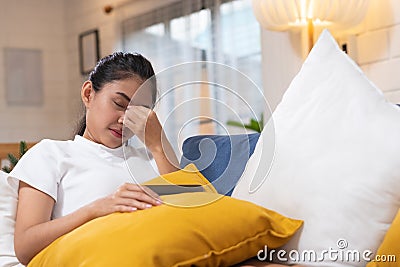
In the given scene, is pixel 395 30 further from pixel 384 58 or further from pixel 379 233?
pixel 379 233

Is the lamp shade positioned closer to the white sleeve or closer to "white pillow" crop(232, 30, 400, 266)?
"white pillow" crop(232, 30, 400, 266)

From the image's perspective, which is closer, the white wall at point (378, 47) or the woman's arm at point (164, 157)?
the woman's arm at point (164, 157)

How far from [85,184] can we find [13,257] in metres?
0.28

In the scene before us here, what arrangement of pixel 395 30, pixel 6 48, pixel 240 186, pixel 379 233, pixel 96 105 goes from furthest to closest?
pixel 6 48
pixel 395 30
pixel 96 105
pixel 240 186
pixel 379 233

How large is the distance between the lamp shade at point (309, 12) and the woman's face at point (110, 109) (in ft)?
4.01

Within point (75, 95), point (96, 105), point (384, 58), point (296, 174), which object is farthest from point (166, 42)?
point (296, 174)

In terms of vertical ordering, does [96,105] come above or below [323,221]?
above

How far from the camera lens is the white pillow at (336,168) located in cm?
129

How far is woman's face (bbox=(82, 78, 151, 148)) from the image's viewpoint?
162cm

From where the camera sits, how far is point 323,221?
4.27 ft

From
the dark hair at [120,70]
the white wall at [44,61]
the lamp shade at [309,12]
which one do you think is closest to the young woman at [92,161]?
the dark hair at [120,70]

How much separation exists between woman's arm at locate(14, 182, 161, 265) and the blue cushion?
0.19 m

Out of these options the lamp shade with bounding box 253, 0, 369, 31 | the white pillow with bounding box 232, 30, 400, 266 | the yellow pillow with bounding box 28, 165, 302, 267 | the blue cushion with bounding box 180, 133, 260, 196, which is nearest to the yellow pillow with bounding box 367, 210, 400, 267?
the white pillow with bounding box 232, 30, 400, 266

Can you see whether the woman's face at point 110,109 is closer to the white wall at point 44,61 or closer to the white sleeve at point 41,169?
the white sleeve at point 41,169
